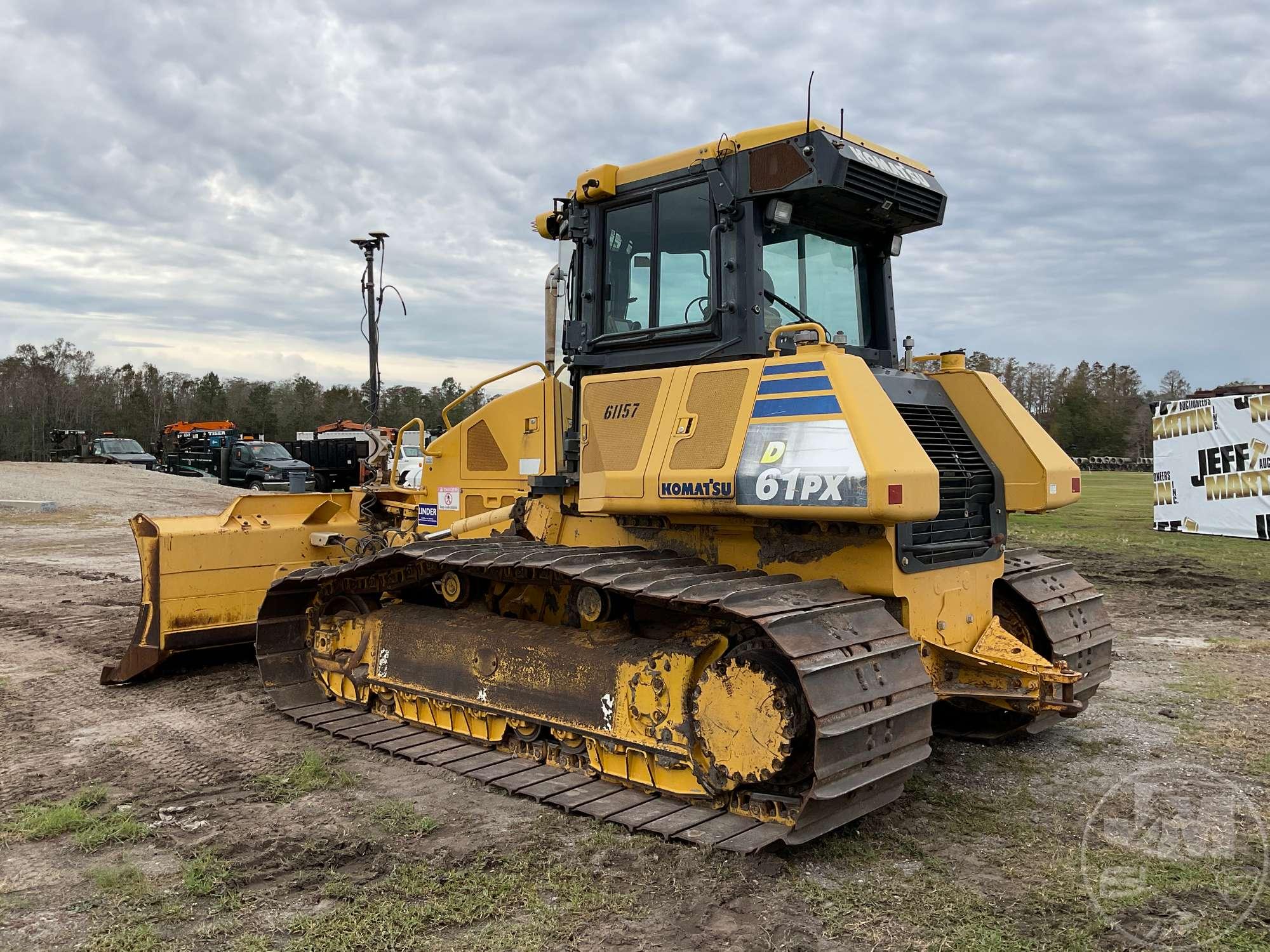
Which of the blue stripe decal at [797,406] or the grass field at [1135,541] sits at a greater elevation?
the blue stripe decal at [797,406]

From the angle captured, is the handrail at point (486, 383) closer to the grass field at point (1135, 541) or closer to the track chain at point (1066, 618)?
the track chain at point (1066, 618)

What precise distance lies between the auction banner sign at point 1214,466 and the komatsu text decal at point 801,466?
1937 cm

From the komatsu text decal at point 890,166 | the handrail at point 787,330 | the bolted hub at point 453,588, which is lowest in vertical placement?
the bolted hub at point 453,588

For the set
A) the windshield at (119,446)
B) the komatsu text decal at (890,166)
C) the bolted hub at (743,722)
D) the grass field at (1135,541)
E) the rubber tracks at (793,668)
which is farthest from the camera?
the windshield at (119,446)

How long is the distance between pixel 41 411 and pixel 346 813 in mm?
67657

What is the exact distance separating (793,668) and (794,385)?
142cm

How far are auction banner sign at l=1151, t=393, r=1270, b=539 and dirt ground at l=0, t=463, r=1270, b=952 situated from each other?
15484mm

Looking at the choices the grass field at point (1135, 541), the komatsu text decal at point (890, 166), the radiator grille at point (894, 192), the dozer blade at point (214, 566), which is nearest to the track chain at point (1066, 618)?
the radiator grille at point (894, 192)

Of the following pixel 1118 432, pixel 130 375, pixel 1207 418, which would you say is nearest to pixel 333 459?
pixel 1207 418

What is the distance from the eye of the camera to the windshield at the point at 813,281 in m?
5.59

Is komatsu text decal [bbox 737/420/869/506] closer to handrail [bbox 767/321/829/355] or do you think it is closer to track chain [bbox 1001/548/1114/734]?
handrail [bbox 767/321/829/355]

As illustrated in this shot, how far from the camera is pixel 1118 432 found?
65.6 m

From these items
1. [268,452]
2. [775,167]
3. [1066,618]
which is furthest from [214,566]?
[268,452]

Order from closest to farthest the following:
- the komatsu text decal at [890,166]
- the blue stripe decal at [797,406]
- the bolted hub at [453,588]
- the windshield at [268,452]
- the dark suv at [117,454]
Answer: the blue stripe decal at [797,406], the komatsu text decal at [890,166], the bolted hub at [453,588], the windshield at [268,452], the dark suv at [117,454]
